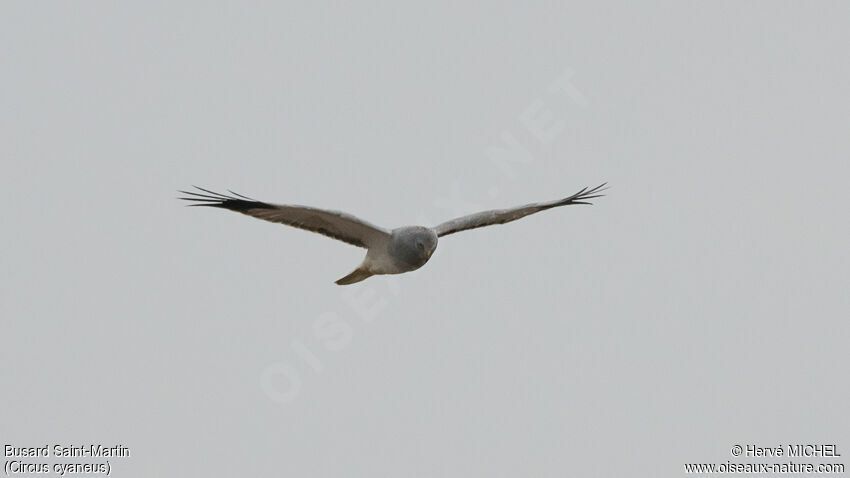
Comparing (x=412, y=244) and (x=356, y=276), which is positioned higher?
(x=412, y=244)

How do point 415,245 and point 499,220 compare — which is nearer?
point 415,245

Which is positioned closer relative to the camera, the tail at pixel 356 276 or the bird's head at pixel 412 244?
the bird's head at pixel 412 244

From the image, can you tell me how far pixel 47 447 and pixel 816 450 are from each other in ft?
34.5

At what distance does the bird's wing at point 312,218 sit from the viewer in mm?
12742

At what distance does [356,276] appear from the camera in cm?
1443

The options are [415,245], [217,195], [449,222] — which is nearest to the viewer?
[217,195]

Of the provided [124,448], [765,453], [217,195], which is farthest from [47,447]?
[765,453]

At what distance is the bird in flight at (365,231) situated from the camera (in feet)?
42.1

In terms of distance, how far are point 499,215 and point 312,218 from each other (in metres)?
3.02

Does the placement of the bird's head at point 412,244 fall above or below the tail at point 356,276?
above

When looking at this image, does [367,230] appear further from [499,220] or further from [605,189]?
[605,189]

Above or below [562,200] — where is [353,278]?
below

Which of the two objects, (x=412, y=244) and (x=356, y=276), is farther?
(x=356, y=276)

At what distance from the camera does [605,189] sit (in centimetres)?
1552
